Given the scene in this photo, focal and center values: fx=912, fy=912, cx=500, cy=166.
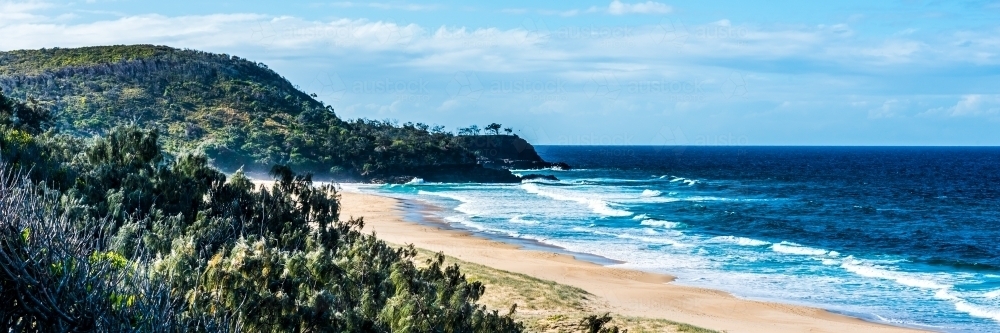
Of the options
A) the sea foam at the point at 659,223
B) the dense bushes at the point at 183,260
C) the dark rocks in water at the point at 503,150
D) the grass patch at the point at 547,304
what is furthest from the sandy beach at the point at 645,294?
the dark rocks in water at the point at 503,150

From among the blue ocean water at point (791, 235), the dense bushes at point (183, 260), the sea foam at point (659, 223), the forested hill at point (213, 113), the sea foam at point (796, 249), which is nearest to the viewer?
the dense bushes at point (183, 260)

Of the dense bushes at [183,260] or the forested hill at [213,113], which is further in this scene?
the forested hill at [213,113]

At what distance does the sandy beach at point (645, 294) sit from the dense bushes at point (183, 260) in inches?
321

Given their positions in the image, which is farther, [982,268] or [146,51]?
[146,51]

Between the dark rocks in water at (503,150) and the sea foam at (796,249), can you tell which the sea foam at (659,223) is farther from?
the dark rocks in water at (503,150)

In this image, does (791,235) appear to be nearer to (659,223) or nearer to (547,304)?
(659,223)

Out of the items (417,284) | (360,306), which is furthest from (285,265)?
(417,284)

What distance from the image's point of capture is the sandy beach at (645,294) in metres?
22.0

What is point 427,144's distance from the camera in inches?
3585

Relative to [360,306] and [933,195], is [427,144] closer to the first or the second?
[933,195]

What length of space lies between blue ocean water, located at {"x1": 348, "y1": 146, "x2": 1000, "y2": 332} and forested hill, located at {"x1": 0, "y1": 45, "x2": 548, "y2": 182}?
7.00 meters

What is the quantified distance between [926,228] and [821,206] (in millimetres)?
12968

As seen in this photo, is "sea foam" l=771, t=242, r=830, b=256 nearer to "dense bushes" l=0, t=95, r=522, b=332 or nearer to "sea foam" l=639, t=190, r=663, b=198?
"dense bushes" l=0, t=95, r=522, b=332

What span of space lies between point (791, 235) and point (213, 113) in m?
57.0
